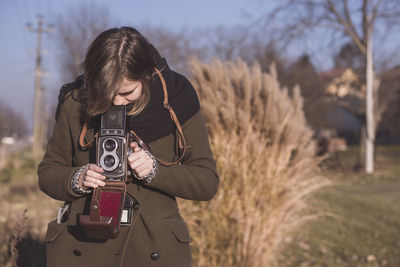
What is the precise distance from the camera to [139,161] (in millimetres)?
1674

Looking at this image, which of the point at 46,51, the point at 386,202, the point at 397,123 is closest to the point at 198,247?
the point at 386,202

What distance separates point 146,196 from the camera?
1.86 metres

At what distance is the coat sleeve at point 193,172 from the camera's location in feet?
5.92

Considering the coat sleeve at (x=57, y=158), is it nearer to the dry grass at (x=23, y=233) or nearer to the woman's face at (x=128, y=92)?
the woman's face at (x=128, y=92)

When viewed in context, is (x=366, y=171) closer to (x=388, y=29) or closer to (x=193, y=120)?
(x=388, y=29)

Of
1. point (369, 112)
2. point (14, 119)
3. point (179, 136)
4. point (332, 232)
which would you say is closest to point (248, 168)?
point (179, 136)

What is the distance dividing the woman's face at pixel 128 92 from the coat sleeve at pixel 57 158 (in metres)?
0.23

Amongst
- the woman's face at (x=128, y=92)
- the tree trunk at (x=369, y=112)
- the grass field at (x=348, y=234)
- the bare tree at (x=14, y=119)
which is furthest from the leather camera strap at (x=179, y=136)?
the bare tree at (x=14, y=119)

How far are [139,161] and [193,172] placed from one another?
10.6 inches

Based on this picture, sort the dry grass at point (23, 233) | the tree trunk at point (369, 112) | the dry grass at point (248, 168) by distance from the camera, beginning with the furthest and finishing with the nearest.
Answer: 1. the tree trunk at point (369, 112)
2. the dry grass at point (248, 168)
3. the dry grass at point (23, 233)

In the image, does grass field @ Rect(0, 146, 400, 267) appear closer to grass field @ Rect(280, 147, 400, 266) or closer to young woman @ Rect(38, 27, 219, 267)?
grass field @ Rect(280, 147, 400, 266)

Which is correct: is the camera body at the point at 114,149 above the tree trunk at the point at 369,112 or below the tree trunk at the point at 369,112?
below

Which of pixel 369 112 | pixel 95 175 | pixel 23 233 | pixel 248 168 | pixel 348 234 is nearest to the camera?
pixel 95 175

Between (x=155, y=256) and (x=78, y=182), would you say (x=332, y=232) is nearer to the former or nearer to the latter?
(x=155, y=256)
